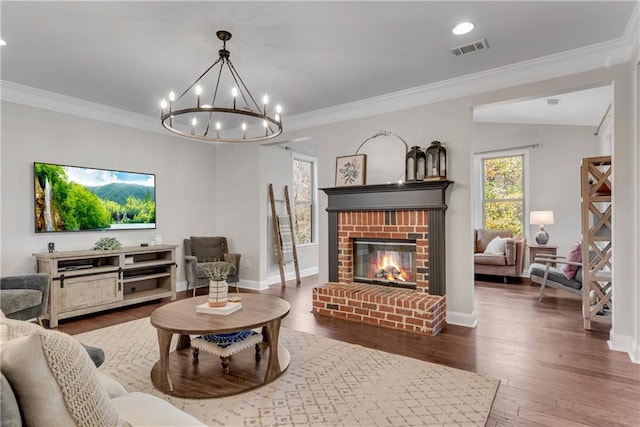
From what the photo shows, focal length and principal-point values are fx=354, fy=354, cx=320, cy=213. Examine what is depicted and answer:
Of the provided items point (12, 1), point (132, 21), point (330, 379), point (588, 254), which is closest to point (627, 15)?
point (588, 254)

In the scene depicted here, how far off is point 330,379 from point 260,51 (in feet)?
9.15

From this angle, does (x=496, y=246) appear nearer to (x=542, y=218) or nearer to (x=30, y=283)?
(x=542, y=218)

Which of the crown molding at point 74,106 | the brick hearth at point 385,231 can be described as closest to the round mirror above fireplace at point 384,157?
the brick hearth at point 385,231

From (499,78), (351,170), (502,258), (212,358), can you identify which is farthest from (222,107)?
(502,258)

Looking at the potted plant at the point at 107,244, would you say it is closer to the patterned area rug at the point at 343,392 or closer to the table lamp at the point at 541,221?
the patterned area rug at the point at 343,392

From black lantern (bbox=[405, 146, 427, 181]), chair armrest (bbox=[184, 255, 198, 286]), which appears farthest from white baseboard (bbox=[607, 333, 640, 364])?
chair armrest (bbox=[184, 255, 198, 286])

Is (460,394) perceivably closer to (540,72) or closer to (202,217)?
(540,72)

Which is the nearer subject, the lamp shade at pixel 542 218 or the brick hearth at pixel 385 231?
the brick hearth at pixel 385 231

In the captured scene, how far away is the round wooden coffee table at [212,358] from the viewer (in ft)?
7.76

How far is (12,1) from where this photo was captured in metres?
2.43

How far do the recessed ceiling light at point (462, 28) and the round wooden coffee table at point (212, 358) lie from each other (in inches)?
102

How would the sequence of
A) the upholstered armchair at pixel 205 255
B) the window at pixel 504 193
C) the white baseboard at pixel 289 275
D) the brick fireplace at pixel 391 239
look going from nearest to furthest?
the brick fireplace at pixel 391 239 → the upholstered armchair at pixel 205 255 → the white baseboard at pixel 289 275 → the window at pixel 504 193

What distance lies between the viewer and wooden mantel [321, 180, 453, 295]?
3904 millimetres

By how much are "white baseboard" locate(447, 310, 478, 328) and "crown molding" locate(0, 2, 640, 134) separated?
2403 mm
